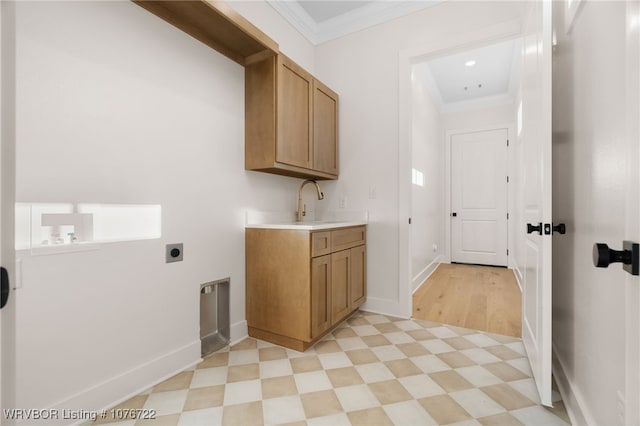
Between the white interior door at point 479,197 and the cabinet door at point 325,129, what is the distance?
319 cm

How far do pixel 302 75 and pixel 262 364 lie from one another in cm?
217

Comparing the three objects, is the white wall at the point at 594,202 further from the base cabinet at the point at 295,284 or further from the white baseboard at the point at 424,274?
the white baseboard at the point at 424,274

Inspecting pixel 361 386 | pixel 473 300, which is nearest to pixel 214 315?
pixel 361 386

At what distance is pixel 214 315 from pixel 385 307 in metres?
A: 1.50

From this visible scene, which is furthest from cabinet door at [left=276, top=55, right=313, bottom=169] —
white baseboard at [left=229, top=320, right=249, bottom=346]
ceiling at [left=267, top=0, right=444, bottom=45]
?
white baseboard at [left=229, top=320, right=249, bottom=346]

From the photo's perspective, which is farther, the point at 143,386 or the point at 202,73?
the point at 202,73

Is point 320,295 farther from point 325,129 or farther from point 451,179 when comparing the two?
point 451,179

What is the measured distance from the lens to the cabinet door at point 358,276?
2.52 metres

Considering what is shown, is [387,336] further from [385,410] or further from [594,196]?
[594,196]

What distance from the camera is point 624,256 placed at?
0.62 meters

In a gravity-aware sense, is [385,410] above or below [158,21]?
below

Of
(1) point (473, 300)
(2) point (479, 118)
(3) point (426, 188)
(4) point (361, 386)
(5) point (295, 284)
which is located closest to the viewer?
(4) point (361, 386)

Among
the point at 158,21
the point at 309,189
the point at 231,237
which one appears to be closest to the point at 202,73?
the point at 158,21

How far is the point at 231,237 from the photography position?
7.03 ft
